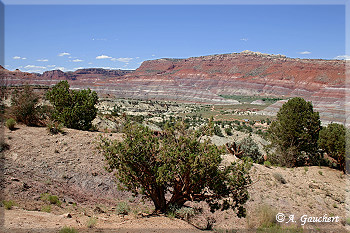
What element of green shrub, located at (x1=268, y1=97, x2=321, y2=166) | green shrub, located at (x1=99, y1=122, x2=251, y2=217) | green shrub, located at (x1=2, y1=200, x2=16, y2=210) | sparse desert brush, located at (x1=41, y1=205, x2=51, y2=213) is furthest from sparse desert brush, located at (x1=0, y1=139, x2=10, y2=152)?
green shrub, located at (x1=268, y1=97, x2=321, y2=166)

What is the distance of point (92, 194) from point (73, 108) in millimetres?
7813

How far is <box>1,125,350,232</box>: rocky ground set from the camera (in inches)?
316

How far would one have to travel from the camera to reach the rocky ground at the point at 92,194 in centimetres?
802

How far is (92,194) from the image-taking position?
470 inches

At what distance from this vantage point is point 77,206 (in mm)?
10031

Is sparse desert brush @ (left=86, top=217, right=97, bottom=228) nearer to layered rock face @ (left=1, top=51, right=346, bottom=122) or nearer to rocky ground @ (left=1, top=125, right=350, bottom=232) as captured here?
rocky ground @ (left=1, top=125, right=350, bottom=232)

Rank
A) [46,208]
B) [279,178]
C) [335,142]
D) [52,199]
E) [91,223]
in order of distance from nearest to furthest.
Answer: [91,223] < [46,208] < [52,199] < [279,178] < [335,142]

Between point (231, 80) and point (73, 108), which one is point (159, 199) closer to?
point (73, 108)

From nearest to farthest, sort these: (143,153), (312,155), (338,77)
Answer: (143,153)
(312,155)
(338,77)

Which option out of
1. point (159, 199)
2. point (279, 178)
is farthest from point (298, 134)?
point (159, 199)

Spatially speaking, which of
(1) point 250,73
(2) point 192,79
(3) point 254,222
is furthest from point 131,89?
(3) point 254,222

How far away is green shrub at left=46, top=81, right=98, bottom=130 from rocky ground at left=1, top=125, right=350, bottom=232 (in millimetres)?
1464

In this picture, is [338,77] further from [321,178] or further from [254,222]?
[254,222]

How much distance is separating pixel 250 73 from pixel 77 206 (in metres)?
164
